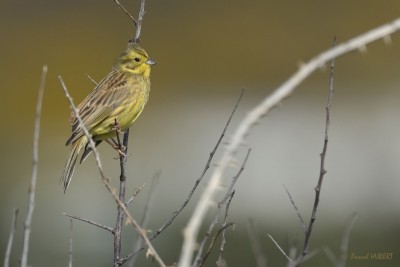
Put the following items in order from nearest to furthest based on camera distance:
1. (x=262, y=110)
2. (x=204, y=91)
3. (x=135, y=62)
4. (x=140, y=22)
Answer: (x=262, y=110) → (x=140, y=22) → (x=135, y=62) → (x=204, y=91)

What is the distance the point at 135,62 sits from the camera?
5867mm

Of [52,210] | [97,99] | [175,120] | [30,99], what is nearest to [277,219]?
[175,120]

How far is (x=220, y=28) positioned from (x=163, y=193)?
7.52 feet

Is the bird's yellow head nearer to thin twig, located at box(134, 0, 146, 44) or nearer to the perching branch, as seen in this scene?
thin twig, located at box(134, 0, 146, 44)

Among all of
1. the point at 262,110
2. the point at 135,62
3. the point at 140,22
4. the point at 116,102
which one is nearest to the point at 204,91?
the point at 135,62

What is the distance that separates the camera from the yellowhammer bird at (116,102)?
5.36 metres

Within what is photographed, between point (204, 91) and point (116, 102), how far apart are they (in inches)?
219

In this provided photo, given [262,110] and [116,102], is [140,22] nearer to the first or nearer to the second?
[116,102]

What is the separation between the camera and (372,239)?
9102mm

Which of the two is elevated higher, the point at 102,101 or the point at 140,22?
the point at 140,22

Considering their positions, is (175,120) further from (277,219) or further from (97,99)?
(97,99)

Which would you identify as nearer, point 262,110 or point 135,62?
point 262,110

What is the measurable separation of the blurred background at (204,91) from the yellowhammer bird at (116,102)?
4.54 m

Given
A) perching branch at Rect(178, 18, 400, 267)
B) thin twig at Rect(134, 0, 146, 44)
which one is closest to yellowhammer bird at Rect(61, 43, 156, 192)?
thin twig at Rect(134, 0, 146, 44)
